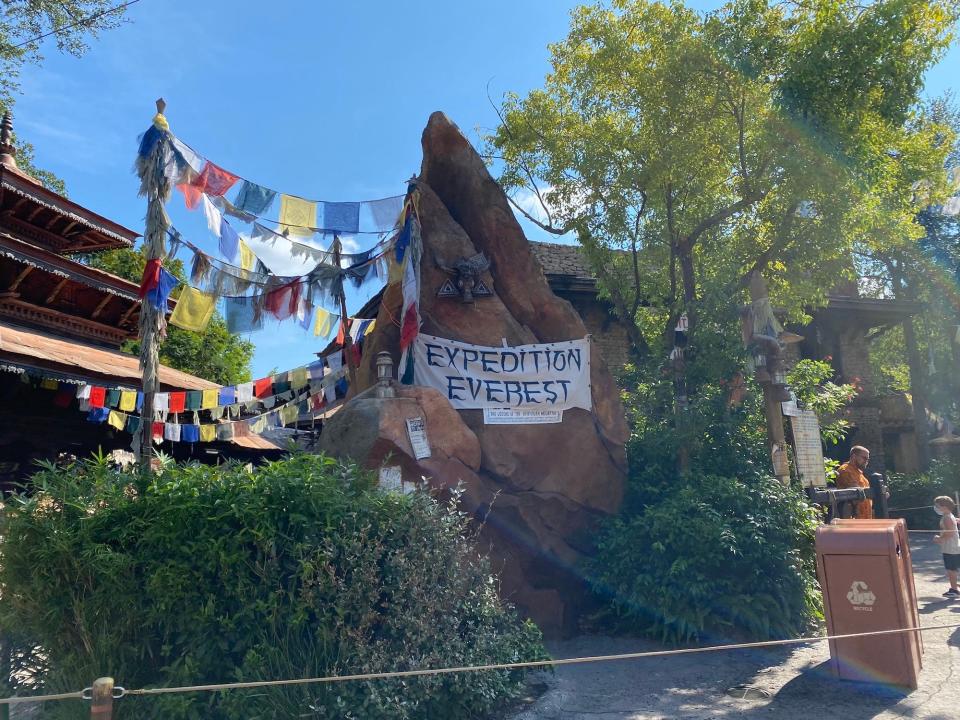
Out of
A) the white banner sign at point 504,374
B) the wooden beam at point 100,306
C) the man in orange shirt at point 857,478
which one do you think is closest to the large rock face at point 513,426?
the white banner sign at point 504,374

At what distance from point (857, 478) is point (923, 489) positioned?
1179 centimetres

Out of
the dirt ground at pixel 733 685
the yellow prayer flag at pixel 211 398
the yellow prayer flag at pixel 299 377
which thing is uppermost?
the yellow prayer flag at pixel 299 377

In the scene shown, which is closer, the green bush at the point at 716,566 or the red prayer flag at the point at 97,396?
the green bush at the point at 716,566

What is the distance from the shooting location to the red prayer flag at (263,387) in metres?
11.4

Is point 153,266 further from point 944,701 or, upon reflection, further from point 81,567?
point 944,701

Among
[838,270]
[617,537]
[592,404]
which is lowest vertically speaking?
[617,537]

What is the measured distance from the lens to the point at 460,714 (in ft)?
17.0

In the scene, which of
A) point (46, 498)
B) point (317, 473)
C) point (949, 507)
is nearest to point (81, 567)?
point (46, 498)

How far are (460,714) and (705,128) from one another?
31.3 feet

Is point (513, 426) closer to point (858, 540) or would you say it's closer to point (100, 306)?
point (858, 540)

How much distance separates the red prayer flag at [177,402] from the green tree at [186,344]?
14647mm

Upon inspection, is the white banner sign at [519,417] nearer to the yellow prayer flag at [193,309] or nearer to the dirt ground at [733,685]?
the dirt ground at [733,685]

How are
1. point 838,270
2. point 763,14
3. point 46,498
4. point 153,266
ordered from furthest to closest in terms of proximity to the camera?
point 838,270 → point 763,14 → point 153,266 → point 46,498

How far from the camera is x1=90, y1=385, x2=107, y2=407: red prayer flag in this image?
38.5 ft
